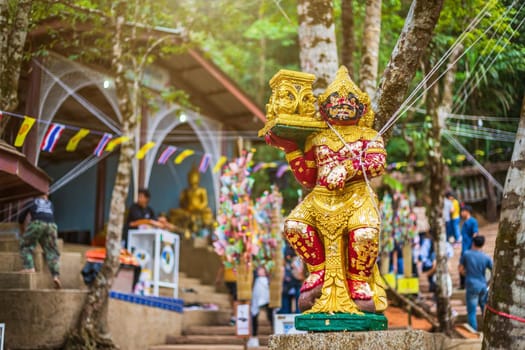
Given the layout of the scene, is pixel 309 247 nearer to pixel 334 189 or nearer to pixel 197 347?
pixel 334 189

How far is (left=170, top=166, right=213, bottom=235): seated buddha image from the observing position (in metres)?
16.3

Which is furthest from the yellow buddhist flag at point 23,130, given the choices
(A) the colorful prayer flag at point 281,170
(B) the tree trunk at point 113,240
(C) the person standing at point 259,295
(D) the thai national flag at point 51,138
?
(A) the colorful prayer flag at point 281,170

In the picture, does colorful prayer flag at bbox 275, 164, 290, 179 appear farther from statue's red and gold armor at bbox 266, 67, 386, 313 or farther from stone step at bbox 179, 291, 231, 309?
statue's red and gold armor at bbox 266, 67, 386, 313

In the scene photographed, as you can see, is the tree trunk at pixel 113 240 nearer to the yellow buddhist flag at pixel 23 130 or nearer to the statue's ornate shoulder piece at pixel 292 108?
the yellow buddhist flag at pixel 23 130

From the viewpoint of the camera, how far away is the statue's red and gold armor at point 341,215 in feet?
16.5

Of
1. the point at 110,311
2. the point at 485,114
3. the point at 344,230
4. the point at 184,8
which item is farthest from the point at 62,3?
the point at 485,114

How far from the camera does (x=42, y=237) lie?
9.63 metres

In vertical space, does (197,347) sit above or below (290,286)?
below

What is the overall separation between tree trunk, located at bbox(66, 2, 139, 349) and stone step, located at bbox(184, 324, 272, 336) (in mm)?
2442

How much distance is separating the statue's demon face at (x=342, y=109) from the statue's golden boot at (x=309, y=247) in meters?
0.85

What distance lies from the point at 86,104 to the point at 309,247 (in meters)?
9.27

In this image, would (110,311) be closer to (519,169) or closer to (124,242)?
→ (124,242)

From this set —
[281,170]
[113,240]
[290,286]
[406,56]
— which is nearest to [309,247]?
[406,56]

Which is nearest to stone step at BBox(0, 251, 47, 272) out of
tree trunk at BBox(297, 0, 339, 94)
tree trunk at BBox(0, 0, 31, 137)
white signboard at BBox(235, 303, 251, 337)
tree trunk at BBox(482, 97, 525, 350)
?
tree trunk at BBox(0, 0, 31, 137)
